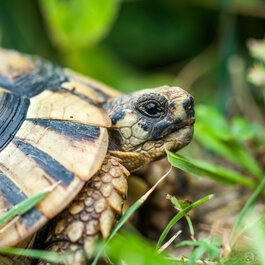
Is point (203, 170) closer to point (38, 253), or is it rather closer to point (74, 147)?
point (74, 147)

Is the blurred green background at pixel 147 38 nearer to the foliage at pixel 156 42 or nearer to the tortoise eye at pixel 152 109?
the foliage at pixel 156 42

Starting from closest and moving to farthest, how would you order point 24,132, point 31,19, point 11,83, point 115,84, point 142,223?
point 24,132, point 11,83, point 142,223, point 115,84, point 31,19

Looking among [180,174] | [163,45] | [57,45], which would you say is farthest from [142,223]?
[163,45]

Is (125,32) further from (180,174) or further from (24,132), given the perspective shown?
(24,132)

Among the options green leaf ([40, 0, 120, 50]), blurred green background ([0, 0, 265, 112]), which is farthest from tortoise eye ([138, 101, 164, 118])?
green leaf ([40, 0, 120, 50])

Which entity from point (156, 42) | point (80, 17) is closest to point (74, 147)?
point (80, 17)

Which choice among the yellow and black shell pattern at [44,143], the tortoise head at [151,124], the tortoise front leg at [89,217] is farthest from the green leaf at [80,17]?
the tortoise front leg at [89,217]
